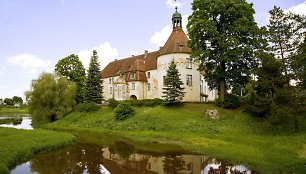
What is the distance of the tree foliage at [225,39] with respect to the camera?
31547mm

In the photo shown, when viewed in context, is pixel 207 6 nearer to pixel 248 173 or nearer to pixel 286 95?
pixel 286 95

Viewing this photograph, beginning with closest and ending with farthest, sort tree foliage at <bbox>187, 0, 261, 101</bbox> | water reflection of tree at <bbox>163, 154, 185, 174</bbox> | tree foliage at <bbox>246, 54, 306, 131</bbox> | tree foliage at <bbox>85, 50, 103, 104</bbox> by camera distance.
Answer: water reflection of tree at <bbox>163, 154, 185, 174</bbox>
tree foliage at <bbox>246, 54, 306, 131</bbox>
tree foliage at <bbox>187, 0, 261, 101</bbox>
tree foliage at <bbox>85, 50, 103, 104</bbox>

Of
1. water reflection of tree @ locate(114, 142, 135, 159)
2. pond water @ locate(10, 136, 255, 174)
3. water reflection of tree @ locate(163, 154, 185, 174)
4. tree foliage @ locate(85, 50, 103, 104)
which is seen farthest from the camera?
tree foliage @ locate(85, 50, 103, 104)

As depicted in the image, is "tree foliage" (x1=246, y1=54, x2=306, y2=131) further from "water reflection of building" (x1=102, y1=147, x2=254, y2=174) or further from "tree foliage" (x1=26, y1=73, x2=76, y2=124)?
"tree foliage" (x1=26, y1=73, x2=76, y2=124)

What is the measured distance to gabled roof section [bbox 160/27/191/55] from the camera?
4166cm

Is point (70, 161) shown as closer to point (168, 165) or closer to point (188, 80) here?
point (168, 165)

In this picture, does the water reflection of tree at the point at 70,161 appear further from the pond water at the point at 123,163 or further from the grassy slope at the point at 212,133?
the grassy slope at the point at 212,133

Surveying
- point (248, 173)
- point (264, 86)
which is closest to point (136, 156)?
point (248, 173)

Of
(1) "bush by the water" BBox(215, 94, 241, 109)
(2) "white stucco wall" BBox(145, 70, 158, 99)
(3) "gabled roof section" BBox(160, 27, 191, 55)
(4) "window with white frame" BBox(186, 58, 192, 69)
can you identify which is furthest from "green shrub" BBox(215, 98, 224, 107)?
(2) "white stucco wall" BBox(145, 70, 158, 99)

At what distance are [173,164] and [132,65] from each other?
121 feet

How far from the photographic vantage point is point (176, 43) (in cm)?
4241

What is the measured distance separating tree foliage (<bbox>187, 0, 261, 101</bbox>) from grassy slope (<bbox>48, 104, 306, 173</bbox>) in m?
4.44

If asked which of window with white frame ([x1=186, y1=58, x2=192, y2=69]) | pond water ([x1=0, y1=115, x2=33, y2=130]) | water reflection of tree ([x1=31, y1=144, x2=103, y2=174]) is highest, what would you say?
window with white frame ([x1=186, y1=58, x2=192, y2=69])

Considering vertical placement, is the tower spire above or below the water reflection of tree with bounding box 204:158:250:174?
above
